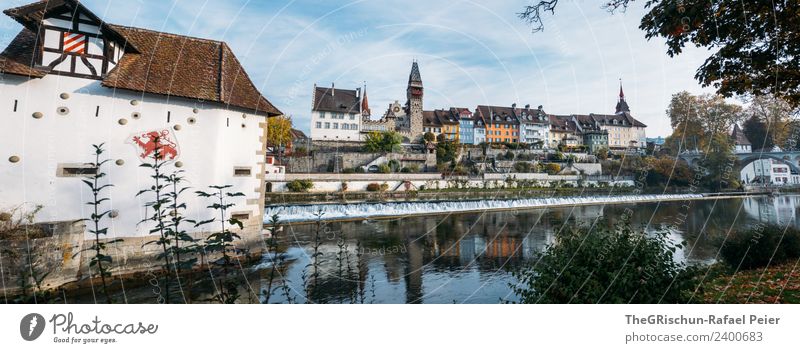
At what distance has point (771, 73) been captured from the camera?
14.9ft

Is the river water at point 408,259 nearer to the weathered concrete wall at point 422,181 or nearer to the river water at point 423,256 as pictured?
the river water at point 423,256

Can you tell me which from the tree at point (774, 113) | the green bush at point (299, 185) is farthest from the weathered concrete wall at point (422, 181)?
the tree at point (774, 113)

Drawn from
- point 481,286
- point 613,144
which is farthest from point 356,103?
point 613,144

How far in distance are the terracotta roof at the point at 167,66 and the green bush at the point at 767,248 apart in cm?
1144

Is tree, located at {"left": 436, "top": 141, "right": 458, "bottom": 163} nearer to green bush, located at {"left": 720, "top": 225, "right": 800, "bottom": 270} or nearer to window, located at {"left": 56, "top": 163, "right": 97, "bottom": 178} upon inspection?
green bush, located at {"left": 720, "top": 225, "right": 800, "bottom": 270}

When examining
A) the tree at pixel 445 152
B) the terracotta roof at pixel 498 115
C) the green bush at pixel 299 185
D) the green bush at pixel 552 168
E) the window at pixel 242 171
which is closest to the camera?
the window at pixel 242 171

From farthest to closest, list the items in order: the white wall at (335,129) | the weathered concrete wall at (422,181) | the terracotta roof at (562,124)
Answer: the terracotta roof at (562,124) → the white wall at (335,129) → the weathered concrete wall at (422,181)

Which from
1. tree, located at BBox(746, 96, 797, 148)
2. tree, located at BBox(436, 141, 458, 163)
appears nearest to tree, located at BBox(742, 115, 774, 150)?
tree, located at BBox(746, 96, 797, 148)

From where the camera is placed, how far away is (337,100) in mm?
36875

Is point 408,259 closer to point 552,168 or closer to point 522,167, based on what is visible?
point 522,167

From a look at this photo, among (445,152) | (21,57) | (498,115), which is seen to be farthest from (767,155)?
(498,115)

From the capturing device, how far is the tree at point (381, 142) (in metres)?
35.1
